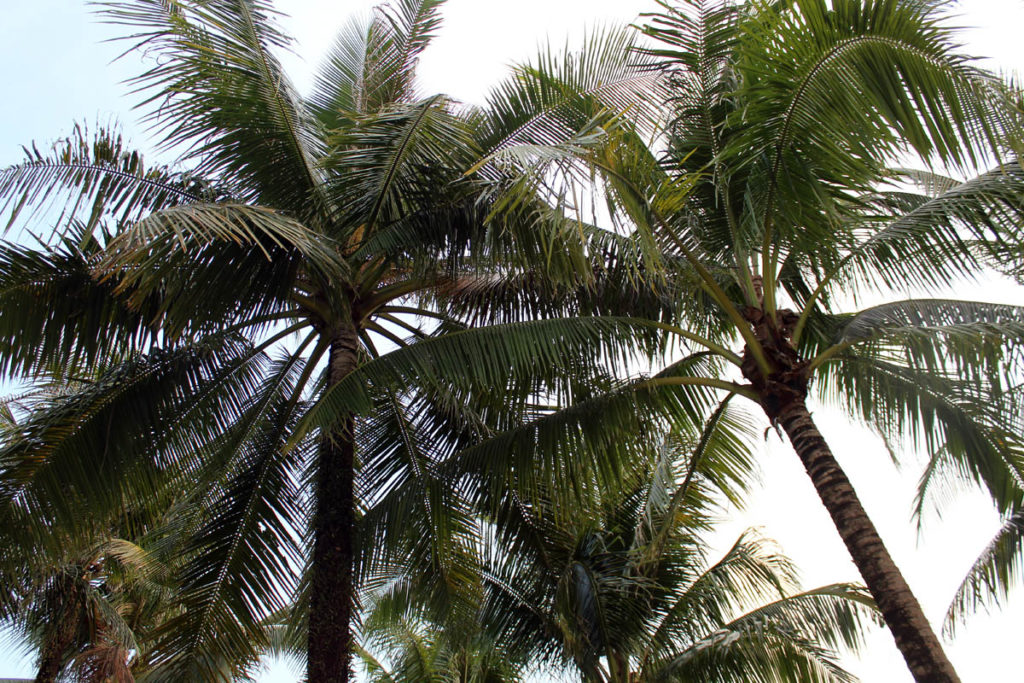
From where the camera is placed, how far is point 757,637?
31.6 feet

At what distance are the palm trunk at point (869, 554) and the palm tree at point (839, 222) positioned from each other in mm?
10

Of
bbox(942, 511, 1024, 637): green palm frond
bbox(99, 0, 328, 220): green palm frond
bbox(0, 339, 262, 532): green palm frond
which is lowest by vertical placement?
bbox(942, 511, 1024, 637): green palm frond

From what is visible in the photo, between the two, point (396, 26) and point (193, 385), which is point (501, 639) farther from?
point (396, 26)

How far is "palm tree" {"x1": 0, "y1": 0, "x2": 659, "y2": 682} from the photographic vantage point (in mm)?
7008

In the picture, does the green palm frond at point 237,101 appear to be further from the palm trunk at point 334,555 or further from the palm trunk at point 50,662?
the palm trunk at point 50,662

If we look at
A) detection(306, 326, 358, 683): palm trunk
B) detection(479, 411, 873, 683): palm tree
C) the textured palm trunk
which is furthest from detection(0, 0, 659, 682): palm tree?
the textured palm trunk

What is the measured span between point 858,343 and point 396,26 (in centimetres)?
544

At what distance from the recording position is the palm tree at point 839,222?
16.5 ft

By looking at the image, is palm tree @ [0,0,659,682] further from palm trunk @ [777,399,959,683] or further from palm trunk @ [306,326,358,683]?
palm trunk @ [777,399,959,683]

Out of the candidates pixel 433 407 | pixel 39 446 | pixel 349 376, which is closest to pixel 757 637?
pixel 433 407

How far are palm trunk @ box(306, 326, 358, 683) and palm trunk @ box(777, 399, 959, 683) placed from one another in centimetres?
332

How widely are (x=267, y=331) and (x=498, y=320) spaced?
236 centimetres

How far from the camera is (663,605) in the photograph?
10789mm

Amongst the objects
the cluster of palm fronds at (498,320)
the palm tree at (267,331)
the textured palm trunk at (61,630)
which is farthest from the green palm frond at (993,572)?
the textured palm trunk at (61,630)
